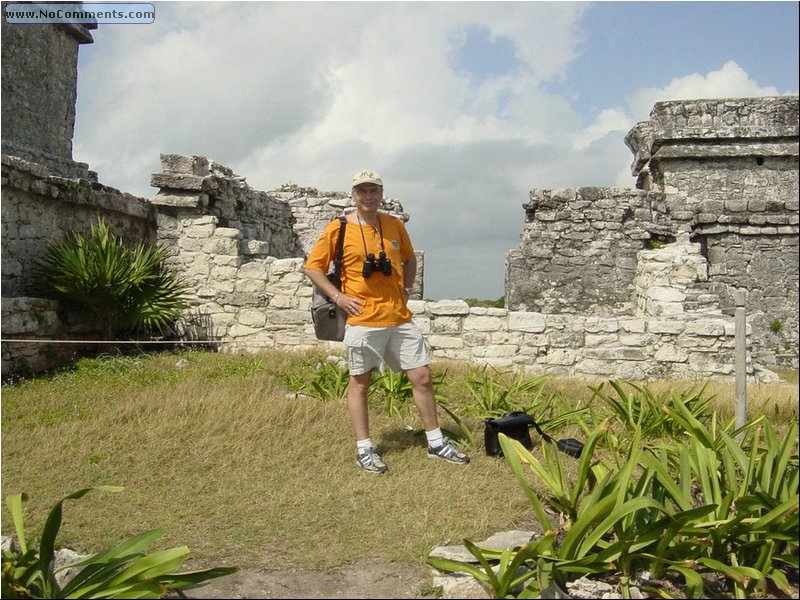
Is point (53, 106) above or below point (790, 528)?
above

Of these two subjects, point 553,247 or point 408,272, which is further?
point 553,247

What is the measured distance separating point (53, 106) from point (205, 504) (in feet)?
43.8

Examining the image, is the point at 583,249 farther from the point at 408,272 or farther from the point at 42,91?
the point at 42,91

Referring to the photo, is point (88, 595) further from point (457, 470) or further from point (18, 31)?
point (18, 31)

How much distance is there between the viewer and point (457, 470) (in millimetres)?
4547

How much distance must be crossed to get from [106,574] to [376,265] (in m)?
2.34

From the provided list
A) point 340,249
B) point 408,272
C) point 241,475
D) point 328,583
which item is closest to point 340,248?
point 340,249

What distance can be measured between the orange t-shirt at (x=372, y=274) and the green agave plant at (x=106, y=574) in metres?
Answer: 1.87

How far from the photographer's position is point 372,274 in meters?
4.48

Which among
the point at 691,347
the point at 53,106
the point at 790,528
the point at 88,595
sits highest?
the point at 53,106

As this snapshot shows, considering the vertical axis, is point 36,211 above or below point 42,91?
below

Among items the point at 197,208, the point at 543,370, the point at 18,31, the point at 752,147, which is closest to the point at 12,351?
the point at 197,208

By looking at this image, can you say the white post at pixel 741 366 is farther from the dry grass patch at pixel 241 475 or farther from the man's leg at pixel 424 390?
the man's leg at pixel 424 390

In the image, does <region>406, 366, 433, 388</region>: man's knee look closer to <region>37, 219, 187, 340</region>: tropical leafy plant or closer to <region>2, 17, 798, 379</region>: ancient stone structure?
<region>2, 17, 798, 379</region>: ancient stone structure
